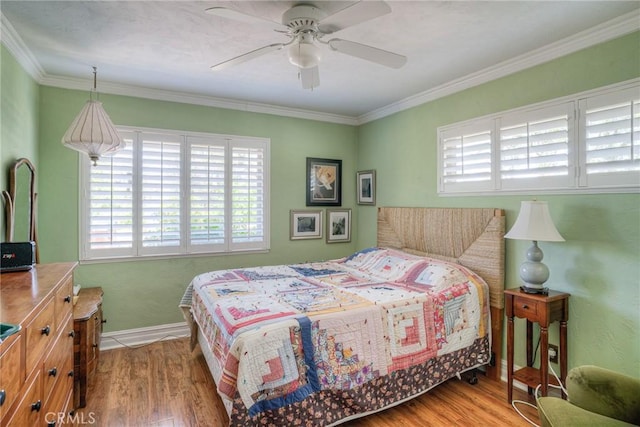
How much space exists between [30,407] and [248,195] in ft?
9.81

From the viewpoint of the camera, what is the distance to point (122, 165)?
3438mm

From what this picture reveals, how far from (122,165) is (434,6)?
314 centimetres

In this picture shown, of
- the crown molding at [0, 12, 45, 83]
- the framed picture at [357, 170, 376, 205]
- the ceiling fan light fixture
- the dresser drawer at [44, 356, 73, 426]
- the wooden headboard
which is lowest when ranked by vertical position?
the dresser drawer at [44, 356, 73, 426]

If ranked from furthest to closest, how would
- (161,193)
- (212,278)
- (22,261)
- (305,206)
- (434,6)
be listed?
(305,206), (161,193), (212,278), (434,6), (22,261)

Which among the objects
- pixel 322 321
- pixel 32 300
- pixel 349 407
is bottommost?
pixel 349 407

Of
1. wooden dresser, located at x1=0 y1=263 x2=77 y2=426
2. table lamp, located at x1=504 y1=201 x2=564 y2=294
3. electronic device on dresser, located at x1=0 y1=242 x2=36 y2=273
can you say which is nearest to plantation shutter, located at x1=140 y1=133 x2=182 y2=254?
wooden dresser, located at x1=0 y1=263 x2=77 y2=426

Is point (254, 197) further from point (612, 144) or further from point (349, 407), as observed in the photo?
point (612, 144)

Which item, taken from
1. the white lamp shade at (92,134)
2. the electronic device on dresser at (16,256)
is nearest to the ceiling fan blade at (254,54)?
the white lamp shade at (92,134)

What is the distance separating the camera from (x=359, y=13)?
5.57ft

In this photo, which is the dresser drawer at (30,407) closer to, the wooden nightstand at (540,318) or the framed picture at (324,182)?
the wooden nightstand at (540,318)

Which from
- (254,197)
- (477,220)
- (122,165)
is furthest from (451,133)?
(122,165)

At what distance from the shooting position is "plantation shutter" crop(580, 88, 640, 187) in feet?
7.04

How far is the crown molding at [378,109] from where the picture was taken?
7.32 ft

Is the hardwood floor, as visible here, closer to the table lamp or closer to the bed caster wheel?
the bed caster wheel
